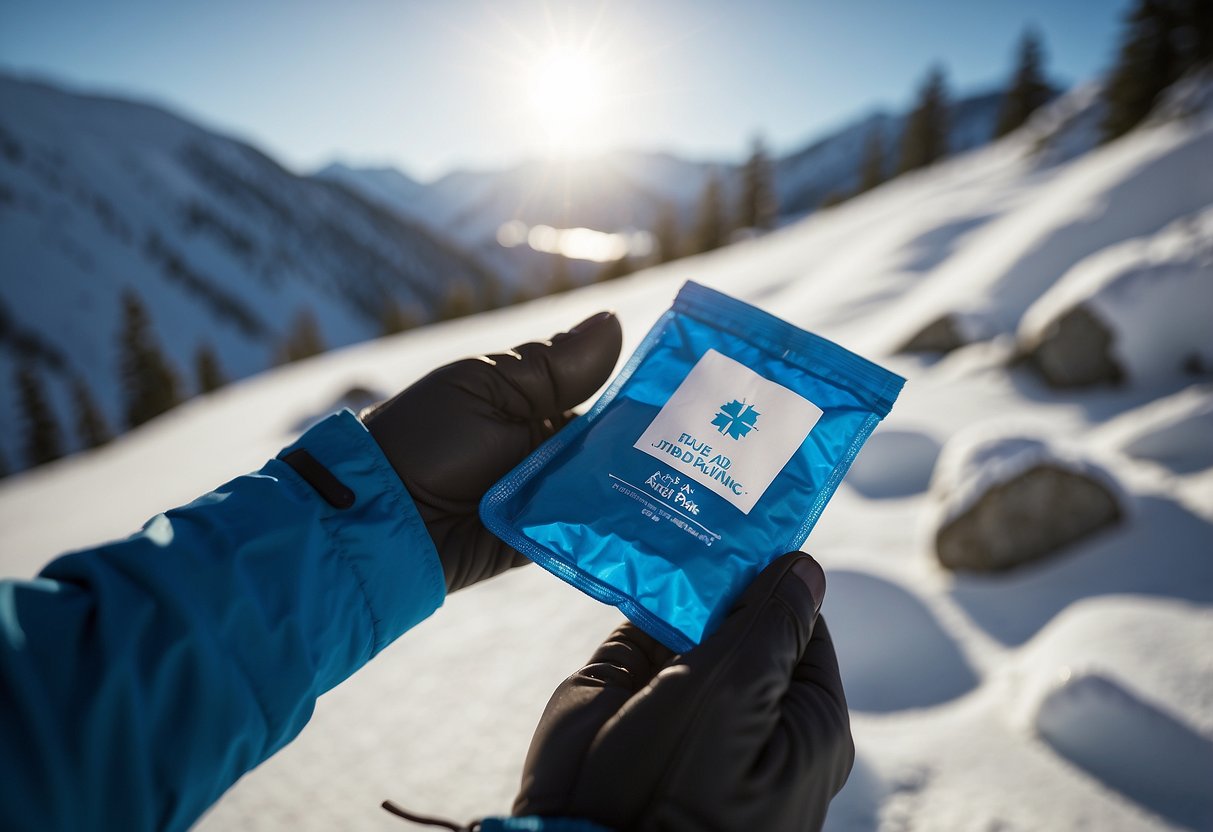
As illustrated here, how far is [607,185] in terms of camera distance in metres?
141

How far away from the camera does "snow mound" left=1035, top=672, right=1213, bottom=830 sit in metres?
1.45

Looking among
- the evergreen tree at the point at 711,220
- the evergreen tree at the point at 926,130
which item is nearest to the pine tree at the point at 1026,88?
the evergreen tree at the point at 926,130

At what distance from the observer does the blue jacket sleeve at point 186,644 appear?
0.87 m

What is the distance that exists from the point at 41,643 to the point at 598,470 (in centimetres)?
110

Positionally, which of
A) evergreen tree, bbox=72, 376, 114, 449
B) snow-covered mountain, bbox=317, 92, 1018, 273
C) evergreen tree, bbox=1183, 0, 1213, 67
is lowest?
evergreen tree, bbox=72, 376, 114, 449

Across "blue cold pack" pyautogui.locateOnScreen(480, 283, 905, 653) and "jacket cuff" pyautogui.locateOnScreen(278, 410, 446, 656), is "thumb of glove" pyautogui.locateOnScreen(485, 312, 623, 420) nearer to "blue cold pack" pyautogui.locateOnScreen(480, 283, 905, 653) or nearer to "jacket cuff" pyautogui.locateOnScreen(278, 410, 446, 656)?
"blue cold pack" pyautogui.locateOnScreen(480, 283, 905, 653)

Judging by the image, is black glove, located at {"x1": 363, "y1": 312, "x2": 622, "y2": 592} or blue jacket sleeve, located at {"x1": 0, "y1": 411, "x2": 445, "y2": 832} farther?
black glove, located at {"x1": 363, "y1": 312, "x2": 622, "y2": 592}

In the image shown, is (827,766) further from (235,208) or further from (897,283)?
(235,208)

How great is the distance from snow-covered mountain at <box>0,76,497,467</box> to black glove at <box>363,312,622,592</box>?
104 feet

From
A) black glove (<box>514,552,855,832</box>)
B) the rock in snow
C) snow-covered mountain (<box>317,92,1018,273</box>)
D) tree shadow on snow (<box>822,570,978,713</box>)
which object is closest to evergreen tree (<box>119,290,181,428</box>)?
tree shadow on snow (<box>822,570,978,713</box>)

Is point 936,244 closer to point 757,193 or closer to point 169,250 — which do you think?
point 757,193

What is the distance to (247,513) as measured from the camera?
1279 mm

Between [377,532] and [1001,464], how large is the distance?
2572 millimetres

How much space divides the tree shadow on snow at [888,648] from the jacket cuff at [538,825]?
1395 millimetres
